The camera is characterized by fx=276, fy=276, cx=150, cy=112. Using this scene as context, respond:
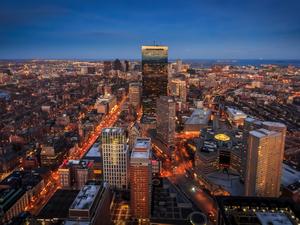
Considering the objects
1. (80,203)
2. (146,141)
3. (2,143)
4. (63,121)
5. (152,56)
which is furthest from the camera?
(152,56)

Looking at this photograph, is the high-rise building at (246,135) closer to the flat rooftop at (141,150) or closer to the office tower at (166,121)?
the flat rooftop at (141,150)

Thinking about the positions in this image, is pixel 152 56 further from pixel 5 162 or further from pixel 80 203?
pixel 80 203

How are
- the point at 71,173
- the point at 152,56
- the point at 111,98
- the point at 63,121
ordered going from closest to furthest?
the point at 71,173, the point at 63,121, the point at 152,56, the point at 111,98

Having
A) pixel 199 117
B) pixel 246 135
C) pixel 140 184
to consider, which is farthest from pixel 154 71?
pixel 140 184

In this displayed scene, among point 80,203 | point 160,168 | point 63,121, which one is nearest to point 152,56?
point 63,121

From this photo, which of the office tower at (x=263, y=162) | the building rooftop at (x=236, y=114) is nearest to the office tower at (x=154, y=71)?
the building rooftop at (x=236, y=114)

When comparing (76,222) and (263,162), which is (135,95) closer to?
(263,162)

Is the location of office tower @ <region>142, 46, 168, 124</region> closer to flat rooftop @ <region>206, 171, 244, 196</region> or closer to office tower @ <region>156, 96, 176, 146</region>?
office tower @ <region>156, 96, 176, 146</region>

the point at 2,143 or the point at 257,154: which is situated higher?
the point at 257,154
